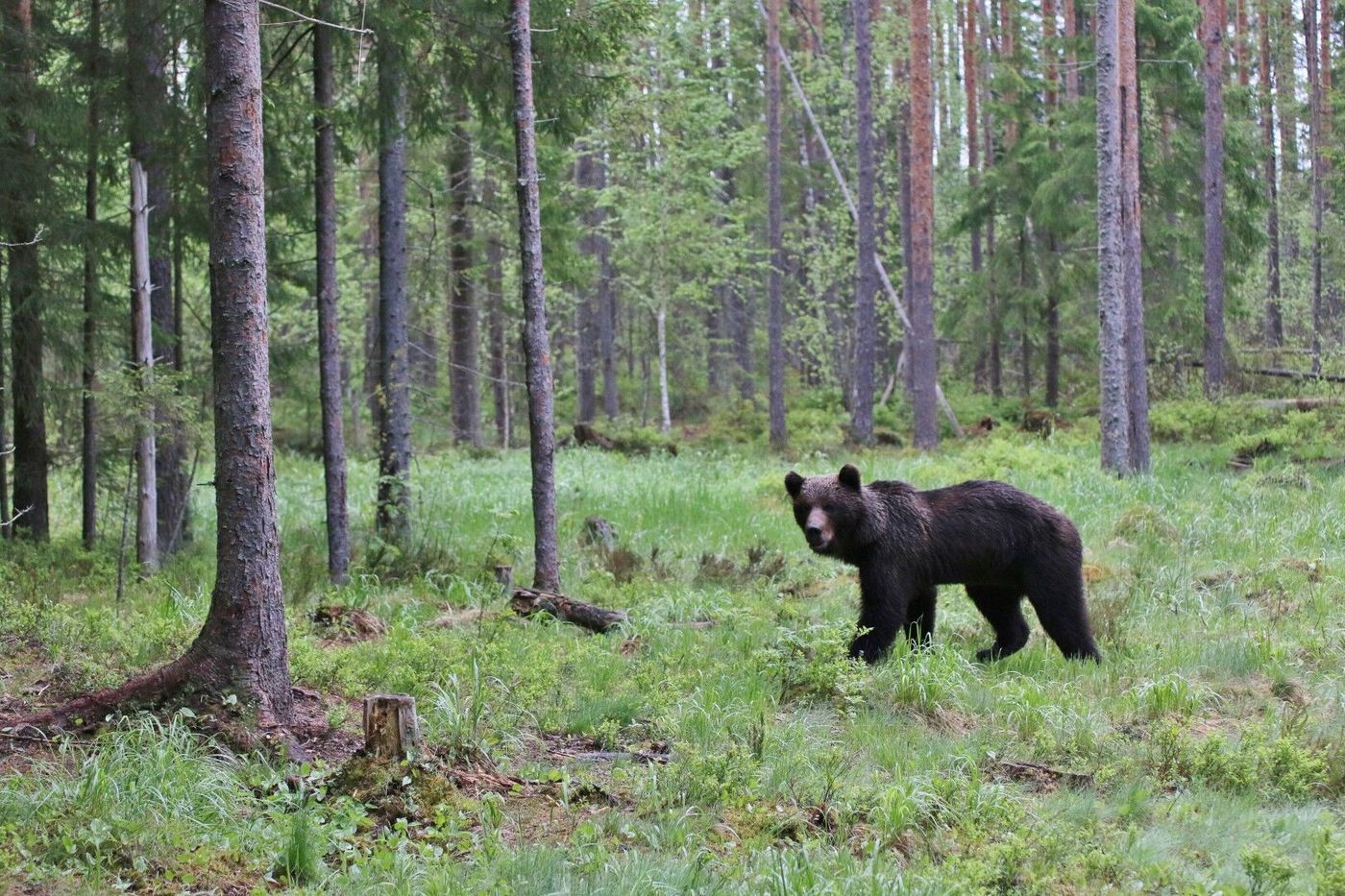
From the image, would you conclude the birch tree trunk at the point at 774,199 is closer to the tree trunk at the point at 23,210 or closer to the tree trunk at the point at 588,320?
the tree trunk at the point at 588,320

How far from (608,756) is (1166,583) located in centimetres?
641

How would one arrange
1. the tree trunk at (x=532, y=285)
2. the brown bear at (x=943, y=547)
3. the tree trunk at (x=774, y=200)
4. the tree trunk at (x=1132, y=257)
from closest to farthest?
the brown bear at (x=943, y=547)
the tree trunk at (x=532, y=285)
the tree trunk at (x=1132, y=257)
the tree trunk at (x=774, y=200)

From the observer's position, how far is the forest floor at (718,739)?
4805mm

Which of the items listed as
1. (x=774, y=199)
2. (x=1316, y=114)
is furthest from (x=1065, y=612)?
(x=1316, y=114)

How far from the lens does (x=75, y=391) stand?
43.9 feet

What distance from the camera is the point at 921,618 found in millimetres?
8992

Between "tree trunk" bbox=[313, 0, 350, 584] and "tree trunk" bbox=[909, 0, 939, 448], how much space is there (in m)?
15.0

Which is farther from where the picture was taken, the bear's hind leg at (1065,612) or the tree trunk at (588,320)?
the tree trunk at (588,320)

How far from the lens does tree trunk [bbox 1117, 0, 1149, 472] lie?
18.2 metres

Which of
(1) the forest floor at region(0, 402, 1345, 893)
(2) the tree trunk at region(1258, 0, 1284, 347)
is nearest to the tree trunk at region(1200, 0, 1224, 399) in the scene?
(2) the tree trunk at region(1258, 0, 1284, 347)

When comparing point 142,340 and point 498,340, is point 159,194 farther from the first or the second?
point 498,340

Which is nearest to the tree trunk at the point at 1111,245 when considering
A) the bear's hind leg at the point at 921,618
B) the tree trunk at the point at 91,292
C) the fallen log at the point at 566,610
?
the bear's hind leg at the point at 921,618

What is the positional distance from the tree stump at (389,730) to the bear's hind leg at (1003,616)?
15.0ft

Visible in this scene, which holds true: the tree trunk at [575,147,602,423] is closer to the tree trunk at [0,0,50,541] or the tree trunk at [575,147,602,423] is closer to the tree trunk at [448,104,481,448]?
the tree trunk at [448,104,481,448]
